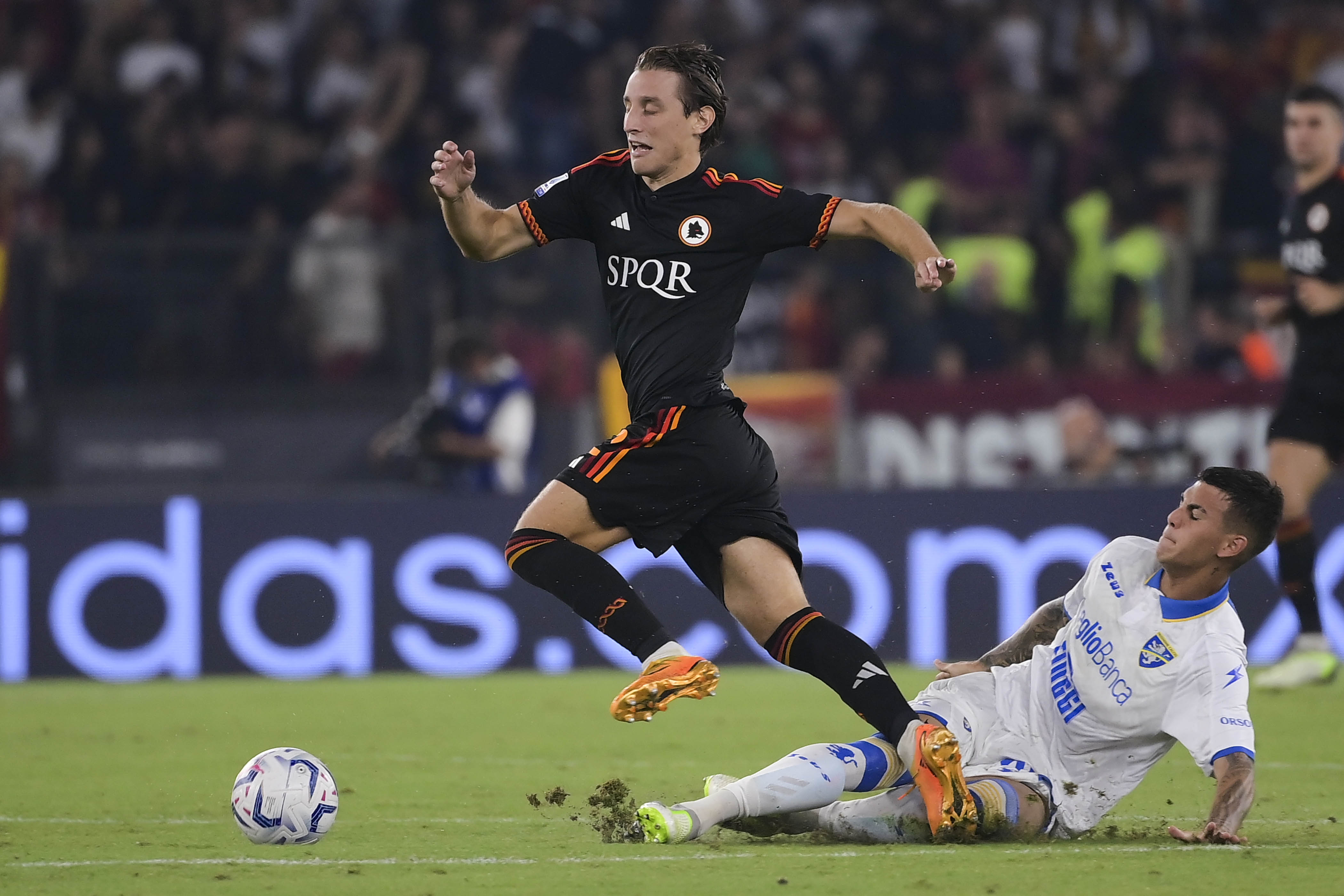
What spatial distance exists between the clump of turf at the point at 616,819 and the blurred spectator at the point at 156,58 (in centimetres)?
970

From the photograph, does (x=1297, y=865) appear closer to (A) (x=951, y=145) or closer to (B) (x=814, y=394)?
(B) (x=814, y=394)

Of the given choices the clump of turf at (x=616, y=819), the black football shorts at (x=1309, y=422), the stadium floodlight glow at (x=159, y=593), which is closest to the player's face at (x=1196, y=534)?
the clump of turf at (x=616, y=819)

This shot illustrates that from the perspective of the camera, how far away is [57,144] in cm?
1352

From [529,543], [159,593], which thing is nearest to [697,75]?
[529,543]

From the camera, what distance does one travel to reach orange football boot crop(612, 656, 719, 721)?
4609 mm

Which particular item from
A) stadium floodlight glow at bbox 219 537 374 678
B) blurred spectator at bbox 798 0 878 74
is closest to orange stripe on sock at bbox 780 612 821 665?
stadium floodlight glow at bbox 219 537 374 678

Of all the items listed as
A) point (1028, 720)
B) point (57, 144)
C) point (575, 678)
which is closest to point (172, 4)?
point (57, 144)

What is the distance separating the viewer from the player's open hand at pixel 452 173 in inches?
202

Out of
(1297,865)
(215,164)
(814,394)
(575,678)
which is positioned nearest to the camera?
(1297,865)

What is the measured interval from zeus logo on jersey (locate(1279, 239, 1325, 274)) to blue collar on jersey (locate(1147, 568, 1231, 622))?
392 centimetres

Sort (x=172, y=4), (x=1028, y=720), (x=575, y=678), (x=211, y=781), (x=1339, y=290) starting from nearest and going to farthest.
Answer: (x=1028, y=720) < (x=211, y=781) < (x=1339, y=290) < (x=575, y=678) < (x=172, y=4)

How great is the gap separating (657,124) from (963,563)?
5.42m

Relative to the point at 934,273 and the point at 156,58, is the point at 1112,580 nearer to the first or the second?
the point at 934,273

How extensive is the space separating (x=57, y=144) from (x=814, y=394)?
5820mm
